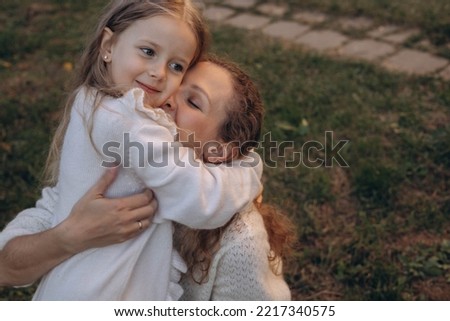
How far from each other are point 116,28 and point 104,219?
614mm

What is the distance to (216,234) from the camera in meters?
2.06

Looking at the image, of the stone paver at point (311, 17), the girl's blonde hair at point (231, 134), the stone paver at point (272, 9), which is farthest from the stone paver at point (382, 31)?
the girl's blonde hair at point (231, 134)

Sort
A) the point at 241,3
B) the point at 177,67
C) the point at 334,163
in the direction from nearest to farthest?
the point at 177,67
the point at 334,163
the point at 241,3

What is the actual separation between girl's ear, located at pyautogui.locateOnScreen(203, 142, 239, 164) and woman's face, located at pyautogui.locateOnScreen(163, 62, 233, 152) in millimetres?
21

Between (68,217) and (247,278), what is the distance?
2.01ft

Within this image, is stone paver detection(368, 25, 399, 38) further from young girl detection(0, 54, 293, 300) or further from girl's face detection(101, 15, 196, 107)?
girl's face detection(101, 15, 196, 107)

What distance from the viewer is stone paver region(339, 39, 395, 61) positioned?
4.77m

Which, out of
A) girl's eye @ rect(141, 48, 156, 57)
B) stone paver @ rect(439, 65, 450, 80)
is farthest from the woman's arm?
stone paver @ rect(439, 65, 450, 80)

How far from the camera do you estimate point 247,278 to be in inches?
81.1

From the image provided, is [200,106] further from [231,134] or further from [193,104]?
[231,134]

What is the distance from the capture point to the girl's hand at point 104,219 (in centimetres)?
188

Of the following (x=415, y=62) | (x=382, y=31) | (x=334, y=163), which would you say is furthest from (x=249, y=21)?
(x=334, y=163)

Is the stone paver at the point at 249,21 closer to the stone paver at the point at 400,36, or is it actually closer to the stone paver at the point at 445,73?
the stone paver at the point at 400,36
